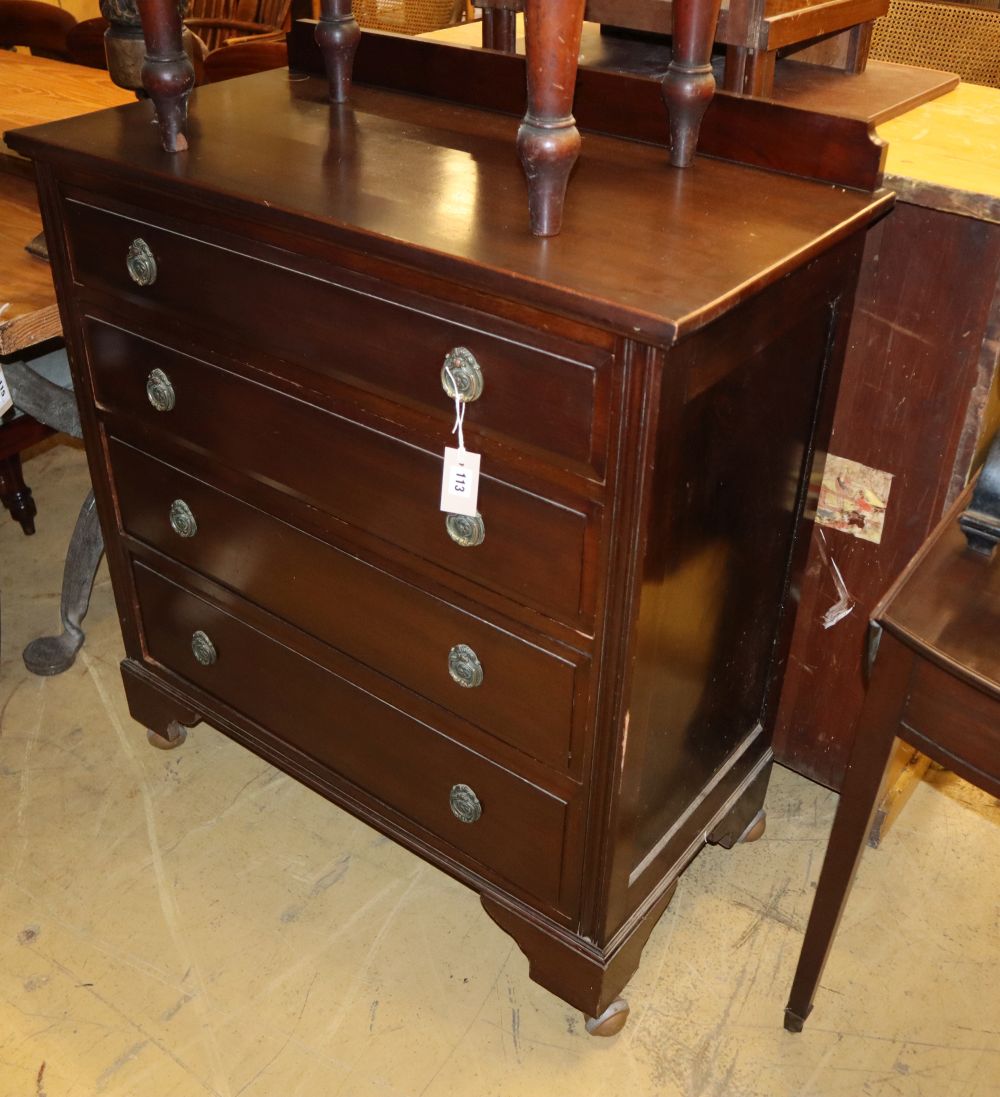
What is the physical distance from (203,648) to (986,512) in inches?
49.9

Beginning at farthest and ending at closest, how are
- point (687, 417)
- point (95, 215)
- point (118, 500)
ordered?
point (118, 500)
point (95, 215)
point (687, 417)

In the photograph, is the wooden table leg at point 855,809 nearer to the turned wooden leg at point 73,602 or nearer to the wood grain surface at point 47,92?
the turned wooden leg at point 73,602

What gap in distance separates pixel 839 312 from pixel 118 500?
1206 mm

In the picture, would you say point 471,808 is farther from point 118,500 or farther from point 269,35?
point 269,35

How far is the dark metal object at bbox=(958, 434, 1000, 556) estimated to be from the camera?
135 centimetres

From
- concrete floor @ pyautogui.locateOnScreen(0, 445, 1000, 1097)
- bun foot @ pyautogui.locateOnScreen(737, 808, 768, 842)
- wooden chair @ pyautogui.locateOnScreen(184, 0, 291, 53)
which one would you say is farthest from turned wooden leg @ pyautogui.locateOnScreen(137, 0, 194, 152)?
wooden chair @ pyautogui.locateOnScreen(184, 0, 291, 53)

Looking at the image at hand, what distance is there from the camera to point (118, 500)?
200 cm

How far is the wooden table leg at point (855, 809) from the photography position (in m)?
1.36

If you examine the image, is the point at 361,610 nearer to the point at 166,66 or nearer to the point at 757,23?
the point at 166,66

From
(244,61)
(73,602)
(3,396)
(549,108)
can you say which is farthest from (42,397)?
(244,61)

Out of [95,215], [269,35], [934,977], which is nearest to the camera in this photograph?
[95,215]

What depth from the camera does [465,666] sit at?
5.19 ft

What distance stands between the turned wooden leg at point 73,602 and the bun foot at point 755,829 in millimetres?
1417

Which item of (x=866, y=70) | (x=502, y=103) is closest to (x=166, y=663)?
(x=502, y=103)
